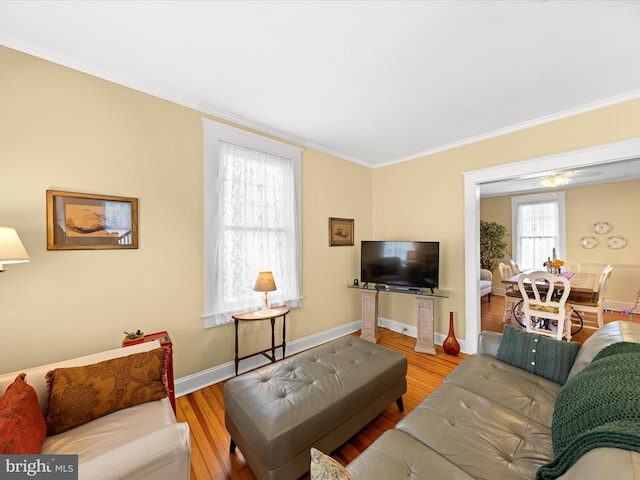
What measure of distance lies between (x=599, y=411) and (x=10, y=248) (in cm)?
273

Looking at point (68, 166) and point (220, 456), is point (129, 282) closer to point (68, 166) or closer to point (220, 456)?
point (68, 166)

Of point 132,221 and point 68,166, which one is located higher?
point 68,166

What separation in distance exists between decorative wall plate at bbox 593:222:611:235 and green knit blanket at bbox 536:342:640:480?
222 inches

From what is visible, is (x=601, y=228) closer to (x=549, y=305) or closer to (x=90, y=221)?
(x=549, y=305)

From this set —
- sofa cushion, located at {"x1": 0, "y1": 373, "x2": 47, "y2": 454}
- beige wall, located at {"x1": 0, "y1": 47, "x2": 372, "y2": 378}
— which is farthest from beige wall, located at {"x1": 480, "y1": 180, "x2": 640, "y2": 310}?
Result: sofa cushion, located at {"x1": 0, "y1": 373, "x2": 47, "y2": 454}

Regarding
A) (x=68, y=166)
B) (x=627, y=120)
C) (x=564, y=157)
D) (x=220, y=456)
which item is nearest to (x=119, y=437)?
(x=220, y=456)

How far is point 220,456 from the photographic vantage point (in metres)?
1.67

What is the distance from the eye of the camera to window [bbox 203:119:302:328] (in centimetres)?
246

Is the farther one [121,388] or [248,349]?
[248,349]

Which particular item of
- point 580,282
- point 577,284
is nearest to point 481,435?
point 577,284

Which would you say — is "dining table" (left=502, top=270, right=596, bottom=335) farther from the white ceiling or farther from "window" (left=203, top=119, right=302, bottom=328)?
"window" (left=203, top=119, right=302, bottom=328)

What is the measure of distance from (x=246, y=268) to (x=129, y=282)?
3.30 feet

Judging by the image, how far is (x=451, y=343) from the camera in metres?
3.08

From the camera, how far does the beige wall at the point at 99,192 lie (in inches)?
65.4
